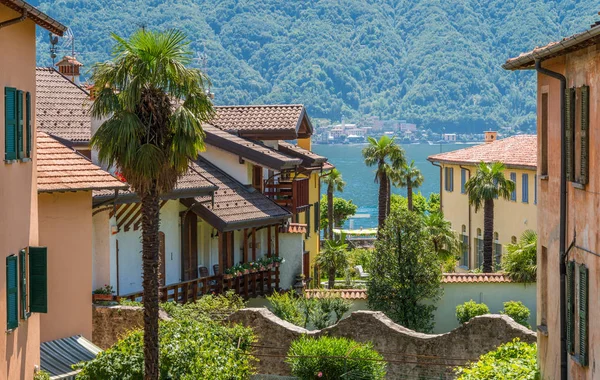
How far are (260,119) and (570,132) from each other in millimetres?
27531

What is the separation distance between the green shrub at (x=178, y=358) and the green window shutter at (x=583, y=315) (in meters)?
7.91

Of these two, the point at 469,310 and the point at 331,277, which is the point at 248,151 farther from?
the point at 331,277

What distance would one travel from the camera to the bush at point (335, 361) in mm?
26328

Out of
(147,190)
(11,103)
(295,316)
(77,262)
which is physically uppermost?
(11,103)

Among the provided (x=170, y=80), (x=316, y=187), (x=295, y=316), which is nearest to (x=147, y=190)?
(x=170, y=80)

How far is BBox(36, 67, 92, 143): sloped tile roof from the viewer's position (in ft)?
101

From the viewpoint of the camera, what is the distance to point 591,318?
16453 millimetres

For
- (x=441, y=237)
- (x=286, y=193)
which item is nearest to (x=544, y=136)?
(x=286, y=193)

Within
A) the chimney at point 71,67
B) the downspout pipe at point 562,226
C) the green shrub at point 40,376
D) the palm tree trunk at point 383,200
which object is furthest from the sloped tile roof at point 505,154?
the green shrub at point 40,376

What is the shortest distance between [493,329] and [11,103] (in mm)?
15147

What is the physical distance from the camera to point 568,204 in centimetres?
1777

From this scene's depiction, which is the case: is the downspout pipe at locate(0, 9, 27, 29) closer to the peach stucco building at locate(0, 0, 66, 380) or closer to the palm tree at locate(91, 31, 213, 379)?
the peach stucco building at locate(0, 0, 66, 380)

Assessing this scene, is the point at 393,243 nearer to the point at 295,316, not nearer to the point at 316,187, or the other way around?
the point at 295,316

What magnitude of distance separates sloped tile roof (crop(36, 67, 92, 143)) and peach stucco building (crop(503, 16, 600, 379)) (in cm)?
1434
